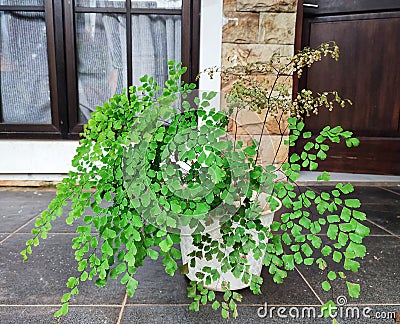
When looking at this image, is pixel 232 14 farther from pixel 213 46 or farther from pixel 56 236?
pixel 56 236

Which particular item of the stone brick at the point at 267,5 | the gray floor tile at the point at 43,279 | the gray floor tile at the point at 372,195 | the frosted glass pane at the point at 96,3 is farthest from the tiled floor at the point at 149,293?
the frosted glass pane at the point at 96,3

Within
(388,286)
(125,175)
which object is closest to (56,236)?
(125,175)

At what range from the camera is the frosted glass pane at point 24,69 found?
2152mm

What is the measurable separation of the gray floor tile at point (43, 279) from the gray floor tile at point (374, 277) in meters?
0.60

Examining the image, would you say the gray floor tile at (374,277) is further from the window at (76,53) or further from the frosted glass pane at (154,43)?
the frosted glass pane at (154,43)

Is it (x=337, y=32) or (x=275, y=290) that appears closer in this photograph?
(x=275, y=290)

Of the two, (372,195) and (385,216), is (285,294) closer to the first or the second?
(385,216)

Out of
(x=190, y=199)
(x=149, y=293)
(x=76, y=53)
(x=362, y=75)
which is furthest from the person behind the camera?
(x=362, y=75)

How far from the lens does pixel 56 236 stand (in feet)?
4.52

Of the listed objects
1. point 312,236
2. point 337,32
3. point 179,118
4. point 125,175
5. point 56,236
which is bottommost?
point 56,236

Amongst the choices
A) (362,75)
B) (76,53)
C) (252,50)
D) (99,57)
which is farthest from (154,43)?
(362,75)

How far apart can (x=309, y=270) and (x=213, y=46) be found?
4.77 ft

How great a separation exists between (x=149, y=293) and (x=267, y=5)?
5.51ft

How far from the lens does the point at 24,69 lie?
2.20 m
